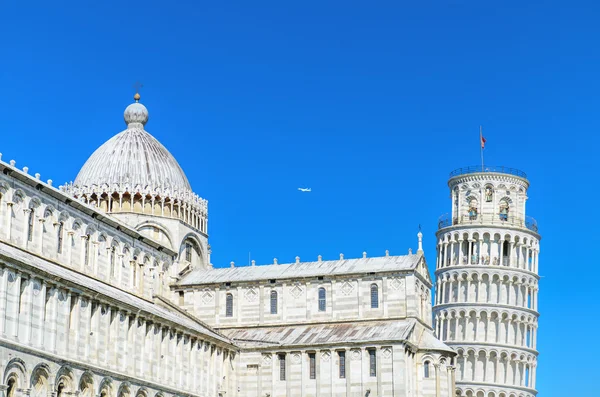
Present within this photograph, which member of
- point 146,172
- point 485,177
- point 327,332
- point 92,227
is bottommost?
point 327,332

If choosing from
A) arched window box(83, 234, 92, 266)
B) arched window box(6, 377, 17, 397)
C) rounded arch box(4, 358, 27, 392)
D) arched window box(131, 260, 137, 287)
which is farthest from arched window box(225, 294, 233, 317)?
arched window box(6, 377, 17, 397)

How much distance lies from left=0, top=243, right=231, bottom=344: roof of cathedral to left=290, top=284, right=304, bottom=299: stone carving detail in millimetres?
7039

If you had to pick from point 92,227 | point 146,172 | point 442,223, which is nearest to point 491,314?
point 442,223

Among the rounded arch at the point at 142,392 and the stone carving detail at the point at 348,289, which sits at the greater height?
the stone carving detail at the point at 348,289

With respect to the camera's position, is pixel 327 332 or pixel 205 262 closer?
pixel 327 332

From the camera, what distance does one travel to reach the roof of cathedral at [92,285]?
58.8 meters

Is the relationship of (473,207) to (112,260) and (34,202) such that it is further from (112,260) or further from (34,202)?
(34,202)

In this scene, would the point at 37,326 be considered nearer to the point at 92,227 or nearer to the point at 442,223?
the point at 92,227

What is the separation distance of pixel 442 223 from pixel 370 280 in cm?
4350

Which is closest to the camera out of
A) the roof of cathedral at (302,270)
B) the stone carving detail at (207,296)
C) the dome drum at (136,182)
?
the roof of cathedral at (302,270)

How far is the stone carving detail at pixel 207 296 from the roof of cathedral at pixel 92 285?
377 cm

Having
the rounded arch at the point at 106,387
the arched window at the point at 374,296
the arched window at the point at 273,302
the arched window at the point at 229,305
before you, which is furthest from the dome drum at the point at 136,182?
the rounded arch at the point at 106,387

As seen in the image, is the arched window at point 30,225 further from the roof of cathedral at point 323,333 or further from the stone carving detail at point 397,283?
the stone carving detail at point 397,283

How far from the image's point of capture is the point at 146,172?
90.8m
